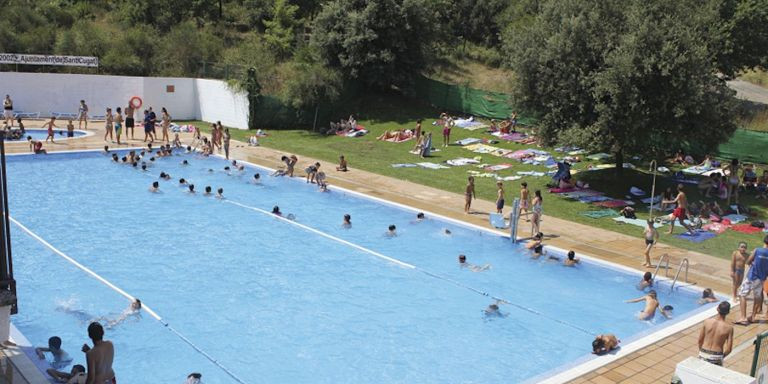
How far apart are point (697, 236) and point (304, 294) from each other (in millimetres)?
10718

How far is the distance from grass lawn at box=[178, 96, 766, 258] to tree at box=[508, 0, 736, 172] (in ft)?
6.39

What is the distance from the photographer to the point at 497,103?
115 ft

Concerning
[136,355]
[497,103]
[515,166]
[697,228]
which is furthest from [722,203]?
[136,355]

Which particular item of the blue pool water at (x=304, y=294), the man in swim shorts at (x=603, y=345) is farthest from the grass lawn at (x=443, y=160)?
the man in swim shorts at (x=603, y=345)

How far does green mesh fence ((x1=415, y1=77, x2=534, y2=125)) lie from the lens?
3494cm

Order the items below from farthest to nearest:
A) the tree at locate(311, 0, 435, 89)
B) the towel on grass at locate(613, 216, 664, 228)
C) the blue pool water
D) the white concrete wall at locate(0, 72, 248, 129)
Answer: the tree at locate(311, 0, 435, 89)
the white concrete wall at locate(0, 72, 248, 129)
the towel on grass at locate(613, 216, 664, 228)
the blue pool water

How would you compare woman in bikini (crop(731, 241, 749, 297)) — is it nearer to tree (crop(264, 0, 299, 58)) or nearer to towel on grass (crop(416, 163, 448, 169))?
towel on grass (crop(416, 163, 448, 169))

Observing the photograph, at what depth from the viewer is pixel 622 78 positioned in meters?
19.6

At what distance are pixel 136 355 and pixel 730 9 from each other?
34.5 meters

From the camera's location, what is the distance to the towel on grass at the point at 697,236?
17.3 meters

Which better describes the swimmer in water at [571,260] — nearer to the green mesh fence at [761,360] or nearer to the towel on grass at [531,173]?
the green mesh fence at [761,360]

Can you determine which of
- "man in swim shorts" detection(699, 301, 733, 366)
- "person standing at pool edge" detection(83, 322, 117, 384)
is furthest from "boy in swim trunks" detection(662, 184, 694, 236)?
"person standing at pool edge" detection(83, 322, 117, 384)

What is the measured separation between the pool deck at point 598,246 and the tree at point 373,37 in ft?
30.4

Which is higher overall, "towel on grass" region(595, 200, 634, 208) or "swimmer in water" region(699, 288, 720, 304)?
"towel on grass" region(595, 200, 634, 208)
